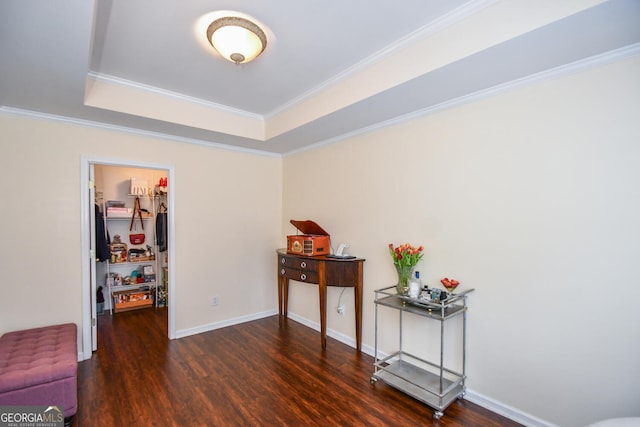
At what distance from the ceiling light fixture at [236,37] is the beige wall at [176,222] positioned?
6.26 feet

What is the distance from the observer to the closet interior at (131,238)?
4.41 meters

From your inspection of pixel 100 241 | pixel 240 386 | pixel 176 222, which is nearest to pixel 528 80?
pixel 240 386

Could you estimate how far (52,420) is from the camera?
196 cm

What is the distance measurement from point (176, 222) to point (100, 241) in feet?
4.63

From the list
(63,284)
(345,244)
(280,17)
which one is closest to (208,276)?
(63,284)

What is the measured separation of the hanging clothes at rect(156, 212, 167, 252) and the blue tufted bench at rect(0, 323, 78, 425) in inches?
88.2

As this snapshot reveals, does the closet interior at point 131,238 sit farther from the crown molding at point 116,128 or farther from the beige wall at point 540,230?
the beige wall at point 540,230

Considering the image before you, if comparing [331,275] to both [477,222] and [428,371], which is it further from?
[477,222]

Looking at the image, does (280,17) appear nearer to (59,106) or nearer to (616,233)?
(59,106)

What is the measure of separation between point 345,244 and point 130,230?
3.58 m

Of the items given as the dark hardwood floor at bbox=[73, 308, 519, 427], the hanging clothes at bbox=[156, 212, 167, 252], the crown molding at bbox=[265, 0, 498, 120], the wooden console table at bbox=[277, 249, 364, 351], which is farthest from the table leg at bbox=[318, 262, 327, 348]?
the hanging clothes at bbox=[156, 212, 167, 252]

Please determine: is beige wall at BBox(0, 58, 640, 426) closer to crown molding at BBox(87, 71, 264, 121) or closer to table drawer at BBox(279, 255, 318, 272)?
table drawer at BBox(279, 255, 318, 272)

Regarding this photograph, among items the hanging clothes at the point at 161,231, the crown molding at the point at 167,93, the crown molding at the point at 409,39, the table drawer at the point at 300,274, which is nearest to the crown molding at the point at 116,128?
the crown molding at the point at 167,93

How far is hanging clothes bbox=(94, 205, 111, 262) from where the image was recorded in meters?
4.00
